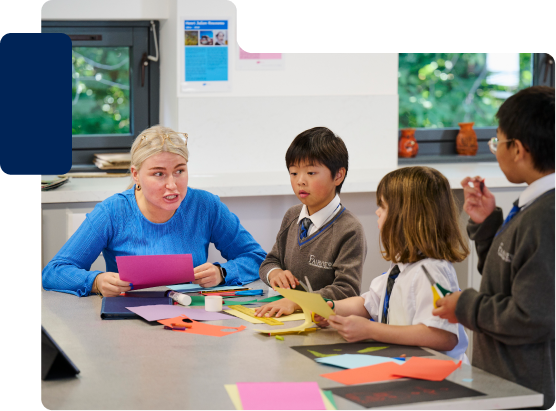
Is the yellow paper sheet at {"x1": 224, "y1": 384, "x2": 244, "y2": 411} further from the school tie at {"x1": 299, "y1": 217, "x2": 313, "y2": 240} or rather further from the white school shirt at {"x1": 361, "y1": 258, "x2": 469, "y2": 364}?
the school tie at {"x1": 299, "y1": 217, "x2": 313, "y2": 240}

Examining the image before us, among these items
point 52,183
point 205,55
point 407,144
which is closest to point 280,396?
point 52,183

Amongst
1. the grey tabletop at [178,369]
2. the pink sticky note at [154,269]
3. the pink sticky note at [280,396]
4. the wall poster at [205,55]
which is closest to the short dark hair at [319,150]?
the pink sticky note at [154,269]

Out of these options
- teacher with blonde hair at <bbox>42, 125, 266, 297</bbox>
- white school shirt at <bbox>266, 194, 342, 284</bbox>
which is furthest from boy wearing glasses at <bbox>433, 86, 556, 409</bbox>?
teacher with blonde hair at <bbox>42, 125, 266, 297</bbox>

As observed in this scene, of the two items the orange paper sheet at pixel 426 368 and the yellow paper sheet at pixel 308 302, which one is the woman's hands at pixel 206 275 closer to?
the yellow paper sheet at pixel 308 302

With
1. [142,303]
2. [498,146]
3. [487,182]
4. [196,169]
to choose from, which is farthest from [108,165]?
[498,146]

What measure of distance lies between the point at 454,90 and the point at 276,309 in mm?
2732

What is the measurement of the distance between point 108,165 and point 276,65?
3.12 ft

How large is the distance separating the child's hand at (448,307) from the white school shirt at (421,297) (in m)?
0.07

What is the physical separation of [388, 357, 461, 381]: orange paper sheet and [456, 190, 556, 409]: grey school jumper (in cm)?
9

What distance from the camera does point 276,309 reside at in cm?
166

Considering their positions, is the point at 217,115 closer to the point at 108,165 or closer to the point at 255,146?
the point at 255,146

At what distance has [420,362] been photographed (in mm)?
1313

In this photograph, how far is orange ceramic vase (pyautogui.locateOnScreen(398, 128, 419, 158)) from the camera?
147 inches

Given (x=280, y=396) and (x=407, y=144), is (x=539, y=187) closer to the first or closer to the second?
(x=280, y=396)
